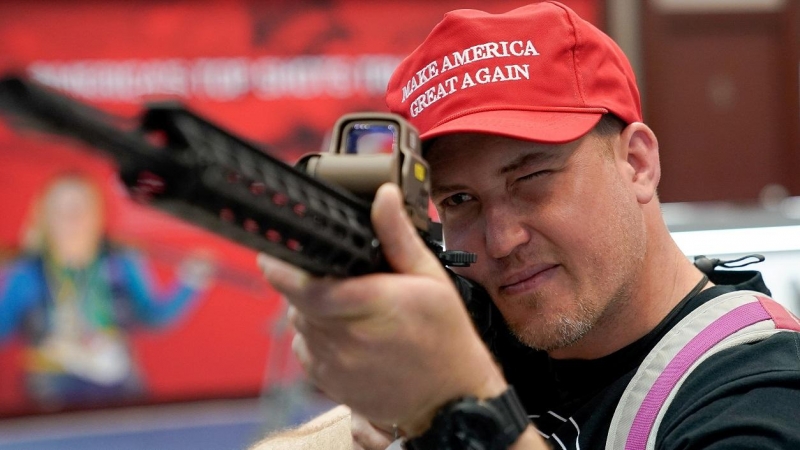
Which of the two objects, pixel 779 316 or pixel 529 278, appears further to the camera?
pixel 529 278

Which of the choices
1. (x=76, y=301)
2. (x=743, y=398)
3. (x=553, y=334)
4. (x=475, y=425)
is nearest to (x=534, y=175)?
(x=553, y=334)

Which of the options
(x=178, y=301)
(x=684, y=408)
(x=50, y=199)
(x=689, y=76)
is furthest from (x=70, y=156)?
(x=684, y=408)

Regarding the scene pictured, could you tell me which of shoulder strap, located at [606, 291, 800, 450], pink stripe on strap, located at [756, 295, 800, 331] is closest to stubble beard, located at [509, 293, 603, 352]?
shoulder strap, located at [606, 291, 800, 450]

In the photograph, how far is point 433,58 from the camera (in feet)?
4.73

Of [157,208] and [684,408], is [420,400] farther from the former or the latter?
[684,408]

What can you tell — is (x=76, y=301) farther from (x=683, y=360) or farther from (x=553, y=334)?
(x=683, y=360)

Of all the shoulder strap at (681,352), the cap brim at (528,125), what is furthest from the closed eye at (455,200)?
the shoulder strap at (681,352)

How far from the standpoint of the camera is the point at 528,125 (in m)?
1.30

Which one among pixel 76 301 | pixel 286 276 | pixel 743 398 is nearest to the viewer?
pixel 286 276

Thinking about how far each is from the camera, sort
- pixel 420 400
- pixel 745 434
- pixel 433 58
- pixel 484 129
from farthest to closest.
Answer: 1. pixel 433 58
2. pixel 484 129
3. pixel 745 434
4. pixel 420 400

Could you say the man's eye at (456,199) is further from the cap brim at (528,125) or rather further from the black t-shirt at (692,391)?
the black t-shirt at (692,391)

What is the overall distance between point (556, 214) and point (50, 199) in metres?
3.46

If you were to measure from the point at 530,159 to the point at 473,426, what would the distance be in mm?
582

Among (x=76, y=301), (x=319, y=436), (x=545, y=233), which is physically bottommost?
(x=76, y=301)
